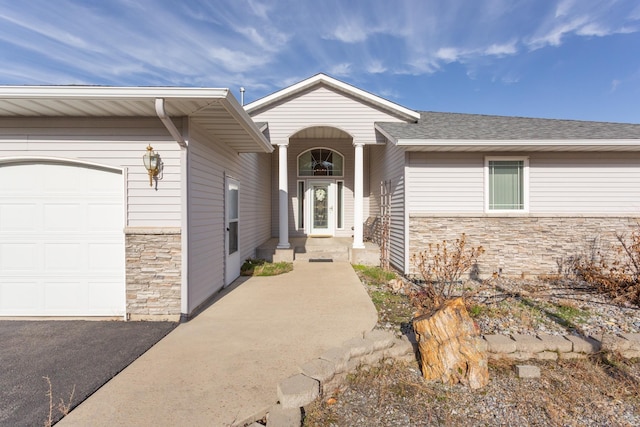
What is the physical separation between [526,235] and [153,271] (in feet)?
24.2

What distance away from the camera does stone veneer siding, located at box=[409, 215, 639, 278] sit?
6.45 metres

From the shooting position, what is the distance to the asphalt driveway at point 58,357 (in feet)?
7.40

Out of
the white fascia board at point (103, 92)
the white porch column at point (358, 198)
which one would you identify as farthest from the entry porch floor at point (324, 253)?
the white fascia board at point (103, 92)

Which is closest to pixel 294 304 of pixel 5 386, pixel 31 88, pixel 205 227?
pixel 205 227

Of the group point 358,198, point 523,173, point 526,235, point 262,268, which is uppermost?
point 523,173

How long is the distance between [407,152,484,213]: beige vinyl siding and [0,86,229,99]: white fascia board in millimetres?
4619

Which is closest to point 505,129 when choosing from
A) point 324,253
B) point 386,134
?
point 386,134

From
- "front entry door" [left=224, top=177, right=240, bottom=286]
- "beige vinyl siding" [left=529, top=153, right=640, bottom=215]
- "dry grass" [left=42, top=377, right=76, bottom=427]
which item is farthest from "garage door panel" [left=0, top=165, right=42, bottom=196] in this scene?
"beige vinyl siding" [left=529, top=153, right=640, bottom=215]

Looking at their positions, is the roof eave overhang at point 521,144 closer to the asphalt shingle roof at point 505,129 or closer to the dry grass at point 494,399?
the asphalt shingle roof at point 505,129

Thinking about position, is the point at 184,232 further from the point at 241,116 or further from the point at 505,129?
the point at 505,129

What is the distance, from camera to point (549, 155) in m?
6.48

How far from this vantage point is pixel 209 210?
476 centimetres

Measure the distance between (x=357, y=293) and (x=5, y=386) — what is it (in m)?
4.27

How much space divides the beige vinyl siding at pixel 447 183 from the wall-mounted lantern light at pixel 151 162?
4.89m
